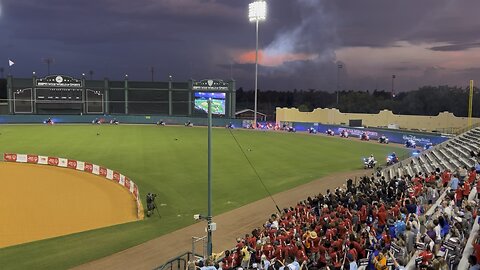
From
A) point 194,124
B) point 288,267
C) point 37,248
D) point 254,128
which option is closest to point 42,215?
point 37,248

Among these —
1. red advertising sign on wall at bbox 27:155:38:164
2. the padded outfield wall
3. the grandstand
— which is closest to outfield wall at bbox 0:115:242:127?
the padded outfield wall

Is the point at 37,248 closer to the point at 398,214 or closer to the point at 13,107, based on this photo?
the point at 398,214

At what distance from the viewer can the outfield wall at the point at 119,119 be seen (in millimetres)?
87688

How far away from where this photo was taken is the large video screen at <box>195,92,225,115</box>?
9494 centimetres

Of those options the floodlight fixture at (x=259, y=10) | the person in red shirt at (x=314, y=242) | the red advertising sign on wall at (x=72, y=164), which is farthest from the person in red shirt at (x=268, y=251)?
the floodlight fixture at (x=259, y=10)

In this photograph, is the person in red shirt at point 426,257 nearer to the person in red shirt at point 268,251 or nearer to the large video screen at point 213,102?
the person in red shirt at point 268,251

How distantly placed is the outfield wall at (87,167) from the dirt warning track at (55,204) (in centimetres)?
48

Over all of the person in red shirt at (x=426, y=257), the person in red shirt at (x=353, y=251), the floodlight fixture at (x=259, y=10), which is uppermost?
the floodlight fixture at (x=259, y=10)

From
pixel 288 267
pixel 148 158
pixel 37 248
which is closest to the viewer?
pixel 288 267

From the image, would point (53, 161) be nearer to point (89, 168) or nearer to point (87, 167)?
point (87, 167)

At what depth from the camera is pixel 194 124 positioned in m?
94.6

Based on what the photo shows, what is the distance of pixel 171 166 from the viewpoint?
4128cm

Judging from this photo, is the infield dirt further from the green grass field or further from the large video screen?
the large video screen

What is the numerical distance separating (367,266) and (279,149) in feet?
145
